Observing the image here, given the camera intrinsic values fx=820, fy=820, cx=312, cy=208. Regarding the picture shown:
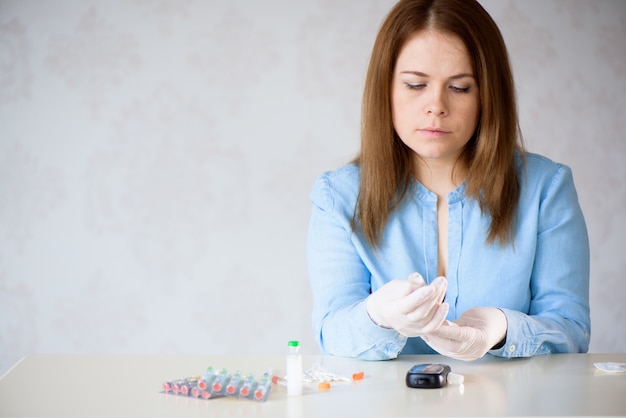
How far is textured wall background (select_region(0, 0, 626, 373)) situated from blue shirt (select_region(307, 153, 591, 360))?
5.29 ft

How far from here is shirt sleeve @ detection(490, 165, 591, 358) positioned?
1651 mm

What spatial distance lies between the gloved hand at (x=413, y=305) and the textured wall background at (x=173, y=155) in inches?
79.3

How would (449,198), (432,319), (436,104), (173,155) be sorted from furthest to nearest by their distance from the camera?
1. (173,155)
2. (449,198)
3. (436,104)
4. (432,319)

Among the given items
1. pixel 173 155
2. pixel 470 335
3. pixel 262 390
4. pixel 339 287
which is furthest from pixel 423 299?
pixel 173 155

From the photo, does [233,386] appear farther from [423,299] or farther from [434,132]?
[434,132]

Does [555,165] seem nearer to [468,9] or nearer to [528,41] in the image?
[468,9]

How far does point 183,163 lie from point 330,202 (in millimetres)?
1702

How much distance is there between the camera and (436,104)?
163 cm

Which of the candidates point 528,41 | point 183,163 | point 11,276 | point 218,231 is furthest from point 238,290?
point 528,41

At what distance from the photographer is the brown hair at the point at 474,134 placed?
1.67 m

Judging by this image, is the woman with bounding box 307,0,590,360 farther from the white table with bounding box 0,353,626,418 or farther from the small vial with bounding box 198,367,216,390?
the small vial with bounding box 198,367,216,390

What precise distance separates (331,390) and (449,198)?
0.63 meters

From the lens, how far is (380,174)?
1.74 m

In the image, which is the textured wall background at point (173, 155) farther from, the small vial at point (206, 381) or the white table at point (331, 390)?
the small vial at point (206, 381)
